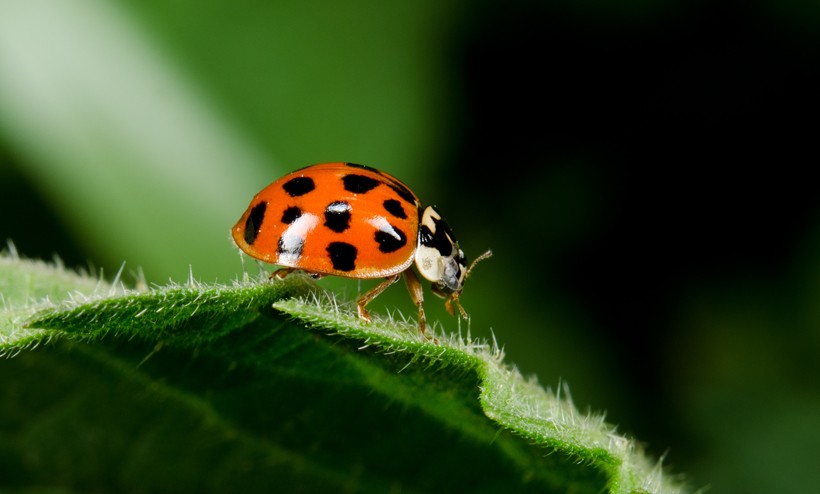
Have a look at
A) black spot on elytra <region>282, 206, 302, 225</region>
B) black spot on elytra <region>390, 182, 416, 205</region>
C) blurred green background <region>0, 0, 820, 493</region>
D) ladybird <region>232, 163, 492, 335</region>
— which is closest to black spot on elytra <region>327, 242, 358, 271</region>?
ladybird <region>232, 163, 492, 335</region>

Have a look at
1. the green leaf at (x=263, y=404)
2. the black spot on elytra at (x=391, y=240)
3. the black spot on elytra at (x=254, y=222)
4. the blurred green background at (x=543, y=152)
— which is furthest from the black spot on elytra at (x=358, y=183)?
the blurred green background at (x=543, y=152)

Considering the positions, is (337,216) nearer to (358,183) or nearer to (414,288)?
(358,183)

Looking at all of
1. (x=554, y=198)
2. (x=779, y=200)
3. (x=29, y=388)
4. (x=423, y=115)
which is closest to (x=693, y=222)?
(x=779, y=200)

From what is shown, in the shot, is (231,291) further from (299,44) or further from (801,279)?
(801,279)

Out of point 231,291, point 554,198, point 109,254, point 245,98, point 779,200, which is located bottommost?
point 779,200

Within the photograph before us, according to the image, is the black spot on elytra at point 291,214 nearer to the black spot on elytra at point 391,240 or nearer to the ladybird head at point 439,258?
the black spot on elytra at point 391,240

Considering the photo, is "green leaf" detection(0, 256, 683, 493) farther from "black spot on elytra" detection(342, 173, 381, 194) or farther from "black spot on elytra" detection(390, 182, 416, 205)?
"black spot on elytra" detection(390, 182, 416, 205)

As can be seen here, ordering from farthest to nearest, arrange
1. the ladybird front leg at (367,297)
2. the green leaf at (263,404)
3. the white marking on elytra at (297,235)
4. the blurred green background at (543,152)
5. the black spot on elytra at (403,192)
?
the blurred green background at (543,152) < the black spot on elytra at (403,192) < the white marking on elytra at (297,235) < the ladybird front leg at (367,297) < the green leaf at (263,404)

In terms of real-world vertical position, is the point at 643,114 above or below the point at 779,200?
above
